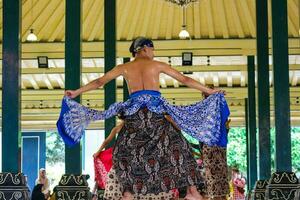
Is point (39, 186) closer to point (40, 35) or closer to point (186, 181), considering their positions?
point (40, 35)

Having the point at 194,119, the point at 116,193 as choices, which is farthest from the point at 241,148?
the point at 116,193

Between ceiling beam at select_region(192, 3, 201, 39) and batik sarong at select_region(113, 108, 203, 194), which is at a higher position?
ceiling beam at select_region(192, 3, 201, 39)

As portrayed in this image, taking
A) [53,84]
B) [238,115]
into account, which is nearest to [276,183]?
[53,84]

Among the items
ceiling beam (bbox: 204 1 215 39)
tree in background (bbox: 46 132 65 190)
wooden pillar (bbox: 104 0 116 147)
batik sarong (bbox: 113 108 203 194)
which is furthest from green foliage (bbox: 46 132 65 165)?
batik sarong (bbox: 113 108 203 194)

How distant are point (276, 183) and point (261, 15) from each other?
4.92m

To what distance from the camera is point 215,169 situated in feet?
31.8

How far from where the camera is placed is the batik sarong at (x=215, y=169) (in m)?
9.62

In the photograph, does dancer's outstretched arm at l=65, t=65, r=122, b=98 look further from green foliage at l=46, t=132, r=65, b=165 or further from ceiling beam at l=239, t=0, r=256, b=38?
green foliage at l=46, t=132, r=65, b=165

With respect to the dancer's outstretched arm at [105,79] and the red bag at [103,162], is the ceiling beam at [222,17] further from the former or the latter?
the dancer's outstretched arm at [105,79]

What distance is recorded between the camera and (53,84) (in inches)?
956

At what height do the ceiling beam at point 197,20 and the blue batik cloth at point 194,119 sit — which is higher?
the ceiling beam at point 197,20

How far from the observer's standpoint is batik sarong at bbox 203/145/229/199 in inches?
379

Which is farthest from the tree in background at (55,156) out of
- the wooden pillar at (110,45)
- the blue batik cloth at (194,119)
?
the blue batik cloth at (194,119)

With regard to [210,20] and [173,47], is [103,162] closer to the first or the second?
[210,20]
